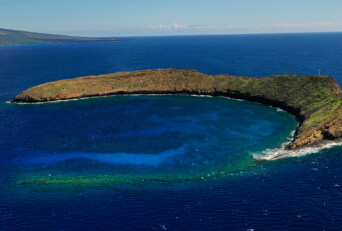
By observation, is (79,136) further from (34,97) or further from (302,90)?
(302,90)

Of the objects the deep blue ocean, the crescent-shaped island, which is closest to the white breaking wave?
the deep blue ocean

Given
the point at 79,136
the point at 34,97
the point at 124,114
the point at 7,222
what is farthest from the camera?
the point at 34,97

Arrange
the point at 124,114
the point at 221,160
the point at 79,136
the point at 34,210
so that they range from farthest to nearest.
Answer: the point at 124,114, the point at 79,136, the point at 221,160, the point at 34,210

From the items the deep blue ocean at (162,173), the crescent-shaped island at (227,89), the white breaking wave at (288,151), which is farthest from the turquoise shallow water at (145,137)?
the crescent-shaped island at (227,89)

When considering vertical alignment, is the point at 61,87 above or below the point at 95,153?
above

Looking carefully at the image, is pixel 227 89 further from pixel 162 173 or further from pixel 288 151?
pixel 162 173

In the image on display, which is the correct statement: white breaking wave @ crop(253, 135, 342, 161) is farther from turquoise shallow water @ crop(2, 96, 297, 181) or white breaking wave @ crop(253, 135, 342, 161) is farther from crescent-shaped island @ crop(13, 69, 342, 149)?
crescent-shaped island @ crop(13, 69, 342, 149)

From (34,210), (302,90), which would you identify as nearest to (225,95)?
(302,90)
